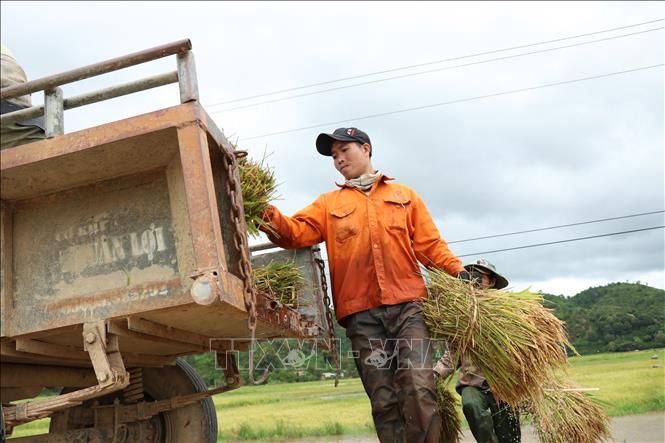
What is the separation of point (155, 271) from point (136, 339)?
44 centimetres

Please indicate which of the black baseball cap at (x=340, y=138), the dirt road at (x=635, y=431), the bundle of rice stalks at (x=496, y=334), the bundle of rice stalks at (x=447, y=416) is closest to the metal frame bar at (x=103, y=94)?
the black baseball cap at (x=340, y=138)

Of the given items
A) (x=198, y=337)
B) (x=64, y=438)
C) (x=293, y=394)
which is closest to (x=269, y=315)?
(x=198, y=337)

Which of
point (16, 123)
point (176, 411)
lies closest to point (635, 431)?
point (176, 411)

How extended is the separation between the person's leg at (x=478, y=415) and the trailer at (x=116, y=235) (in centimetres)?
202

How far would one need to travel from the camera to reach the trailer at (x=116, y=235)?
253 cm

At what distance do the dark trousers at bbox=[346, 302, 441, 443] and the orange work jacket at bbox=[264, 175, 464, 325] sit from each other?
0.33ft

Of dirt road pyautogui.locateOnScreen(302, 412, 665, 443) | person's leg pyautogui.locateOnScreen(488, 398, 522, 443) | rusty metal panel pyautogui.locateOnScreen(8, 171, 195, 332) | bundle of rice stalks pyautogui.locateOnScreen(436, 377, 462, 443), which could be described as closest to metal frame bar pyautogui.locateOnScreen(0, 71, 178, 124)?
rusty metal panel pyautogui.locateOnScreen(8, 171, 195, 332)

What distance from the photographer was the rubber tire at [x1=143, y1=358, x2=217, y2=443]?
3.99 meters

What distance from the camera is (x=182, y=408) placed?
4.03 metres

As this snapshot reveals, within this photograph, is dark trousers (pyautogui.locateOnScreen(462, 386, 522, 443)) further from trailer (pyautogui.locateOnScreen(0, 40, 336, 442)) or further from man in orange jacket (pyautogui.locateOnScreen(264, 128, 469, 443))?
trailer (pyautogui.locateOnScreen(0, 40, 336, 442))

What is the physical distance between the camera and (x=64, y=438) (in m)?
3.49

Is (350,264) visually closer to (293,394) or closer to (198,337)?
(198,337)

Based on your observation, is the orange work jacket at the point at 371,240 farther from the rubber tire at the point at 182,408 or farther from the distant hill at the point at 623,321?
the distant hill at the point at 623,321

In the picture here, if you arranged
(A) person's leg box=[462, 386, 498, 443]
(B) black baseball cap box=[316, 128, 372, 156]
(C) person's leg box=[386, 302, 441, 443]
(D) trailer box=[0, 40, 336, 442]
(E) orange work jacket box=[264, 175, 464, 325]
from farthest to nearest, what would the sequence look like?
(A) person's leg box=[462, 386, 498, 443], (B) black baseball cap box=[316, 128, 372, 156], (E) orange work jacket box=[264, 175, 464, 325], (C) person's leg box=[386, 302, 441, 443], (D) trailer box=[0, 40, 336, 442]
